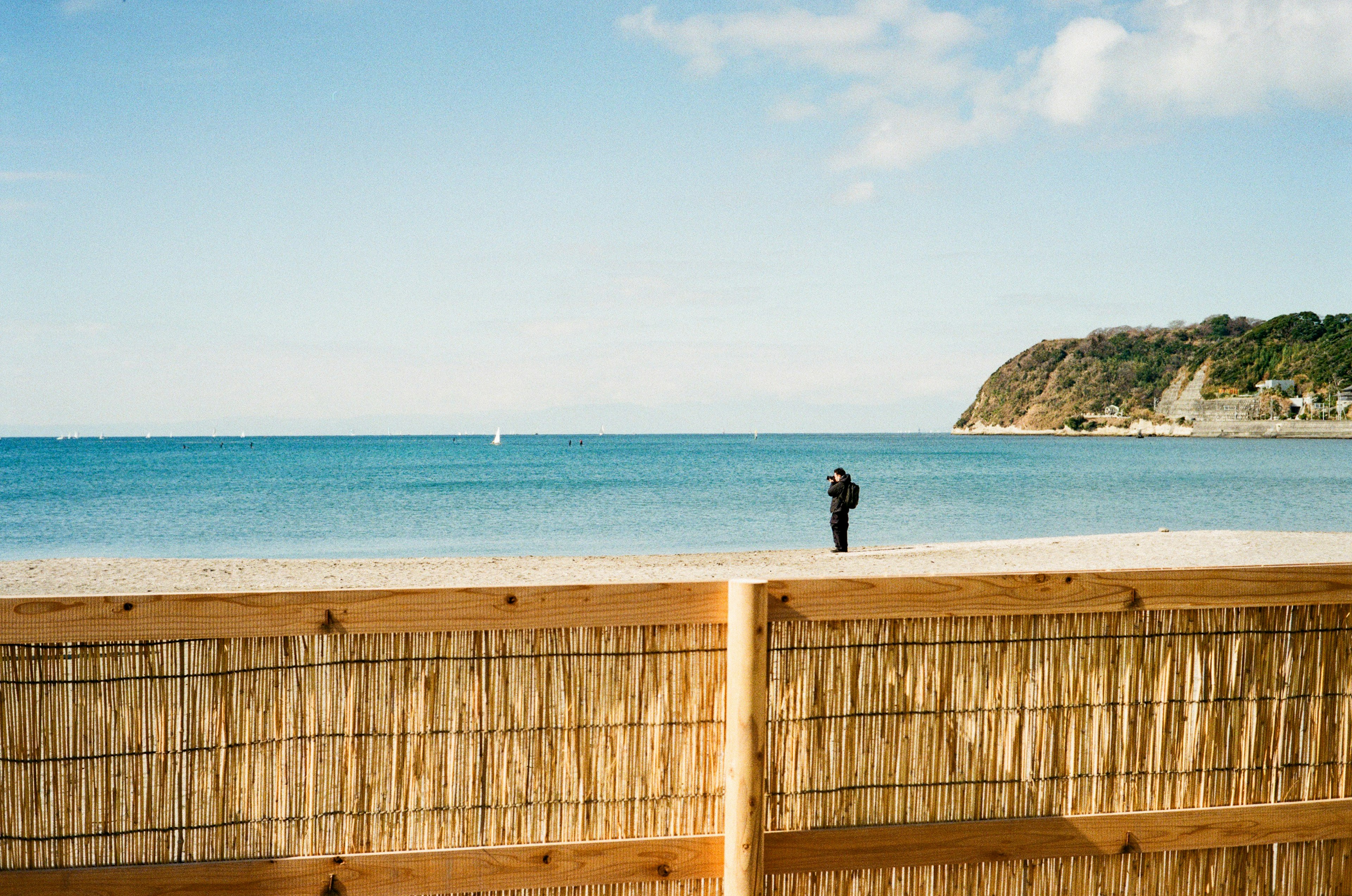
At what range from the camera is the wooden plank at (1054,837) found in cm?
292

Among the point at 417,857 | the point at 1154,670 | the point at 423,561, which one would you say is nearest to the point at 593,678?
the point at 417,857

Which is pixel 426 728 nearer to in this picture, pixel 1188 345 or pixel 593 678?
pixel 593 678

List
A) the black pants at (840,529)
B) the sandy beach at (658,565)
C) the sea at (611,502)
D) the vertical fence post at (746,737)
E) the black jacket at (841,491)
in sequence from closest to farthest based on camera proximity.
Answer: the vertical fence post at (746,737), the sandy beach at (658,565), the black jacket at (841,491), the black pants at (840,529), the sea at (611,502)

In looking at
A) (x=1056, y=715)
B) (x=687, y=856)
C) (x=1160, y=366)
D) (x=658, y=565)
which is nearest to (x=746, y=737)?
(x=687, y=856)

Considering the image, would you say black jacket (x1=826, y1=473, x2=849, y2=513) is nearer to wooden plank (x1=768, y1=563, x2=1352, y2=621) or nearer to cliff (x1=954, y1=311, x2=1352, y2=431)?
wooden plank (x1=768, y1=563, x2=1352, y2=621)

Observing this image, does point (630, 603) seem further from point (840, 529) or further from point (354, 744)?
point (840, 529)

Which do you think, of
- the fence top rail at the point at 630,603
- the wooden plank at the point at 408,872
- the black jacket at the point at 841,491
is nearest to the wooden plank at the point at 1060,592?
the fence top rail at the point at 630,603

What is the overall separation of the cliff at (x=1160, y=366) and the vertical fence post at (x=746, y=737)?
158918mm

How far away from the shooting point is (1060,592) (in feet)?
9.71

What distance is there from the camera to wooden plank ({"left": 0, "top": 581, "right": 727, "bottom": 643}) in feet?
8.29

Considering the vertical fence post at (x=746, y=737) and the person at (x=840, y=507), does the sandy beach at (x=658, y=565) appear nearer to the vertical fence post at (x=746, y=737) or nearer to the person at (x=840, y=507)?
the person at (x=840, y=507)

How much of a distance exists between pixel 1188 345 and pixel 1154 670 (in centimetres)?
18489

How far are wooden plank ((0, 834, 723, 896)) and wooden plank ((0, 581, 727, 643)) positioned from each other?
59cm

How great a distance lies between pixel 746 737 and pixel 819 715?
24 cm
